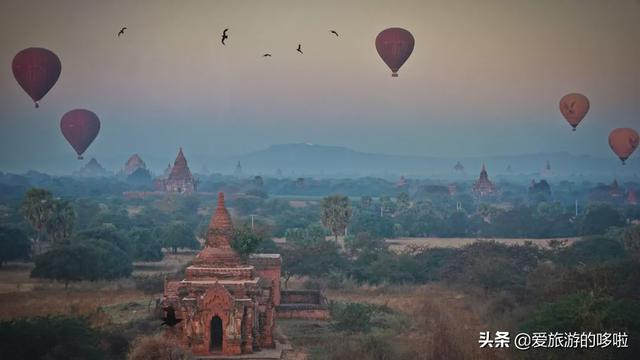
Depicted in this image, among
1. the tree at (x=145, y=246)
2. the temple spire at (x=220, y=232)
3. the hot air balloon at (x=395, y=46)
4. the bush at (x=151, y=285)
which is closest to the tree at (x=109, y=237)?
the tree at (x=145, y=246)

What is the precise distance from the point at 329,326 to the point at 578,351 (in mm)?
10267

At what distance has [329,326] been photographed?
100ft

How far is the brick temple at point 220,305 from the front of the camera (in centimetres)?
2512

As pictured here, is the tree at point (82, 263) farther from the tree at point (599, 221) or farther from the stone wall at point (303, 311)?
the tree at point (599, 221)

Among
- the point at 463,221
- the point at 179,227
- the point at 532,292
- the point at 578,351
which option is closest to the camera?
the point at 578,351

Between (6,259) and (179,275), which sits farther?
(6,259)

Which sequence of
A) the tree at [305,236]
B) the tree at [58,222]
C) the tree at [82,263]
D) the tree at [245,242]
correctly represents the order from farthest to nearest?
the tree at [305,236]
the tree at [58,222]
the tree at [82,263]
the tree at [245,242]

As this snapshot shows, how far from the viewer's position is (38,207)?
53375 millimetres

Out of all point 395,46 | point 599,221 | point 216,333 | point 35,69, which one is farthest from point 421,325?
point 599,221

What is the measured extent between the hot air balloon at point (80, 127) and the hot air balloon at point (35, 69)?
16902 mm

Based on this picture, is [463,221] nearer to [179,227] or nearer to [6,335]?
[179,227]

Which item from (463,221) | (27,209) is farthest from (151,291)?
(463,221)

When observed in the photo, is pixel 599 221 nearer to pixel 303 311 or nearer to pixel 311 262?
pixel 311 262

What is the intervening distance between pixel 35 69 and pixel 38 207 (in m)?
7.83
